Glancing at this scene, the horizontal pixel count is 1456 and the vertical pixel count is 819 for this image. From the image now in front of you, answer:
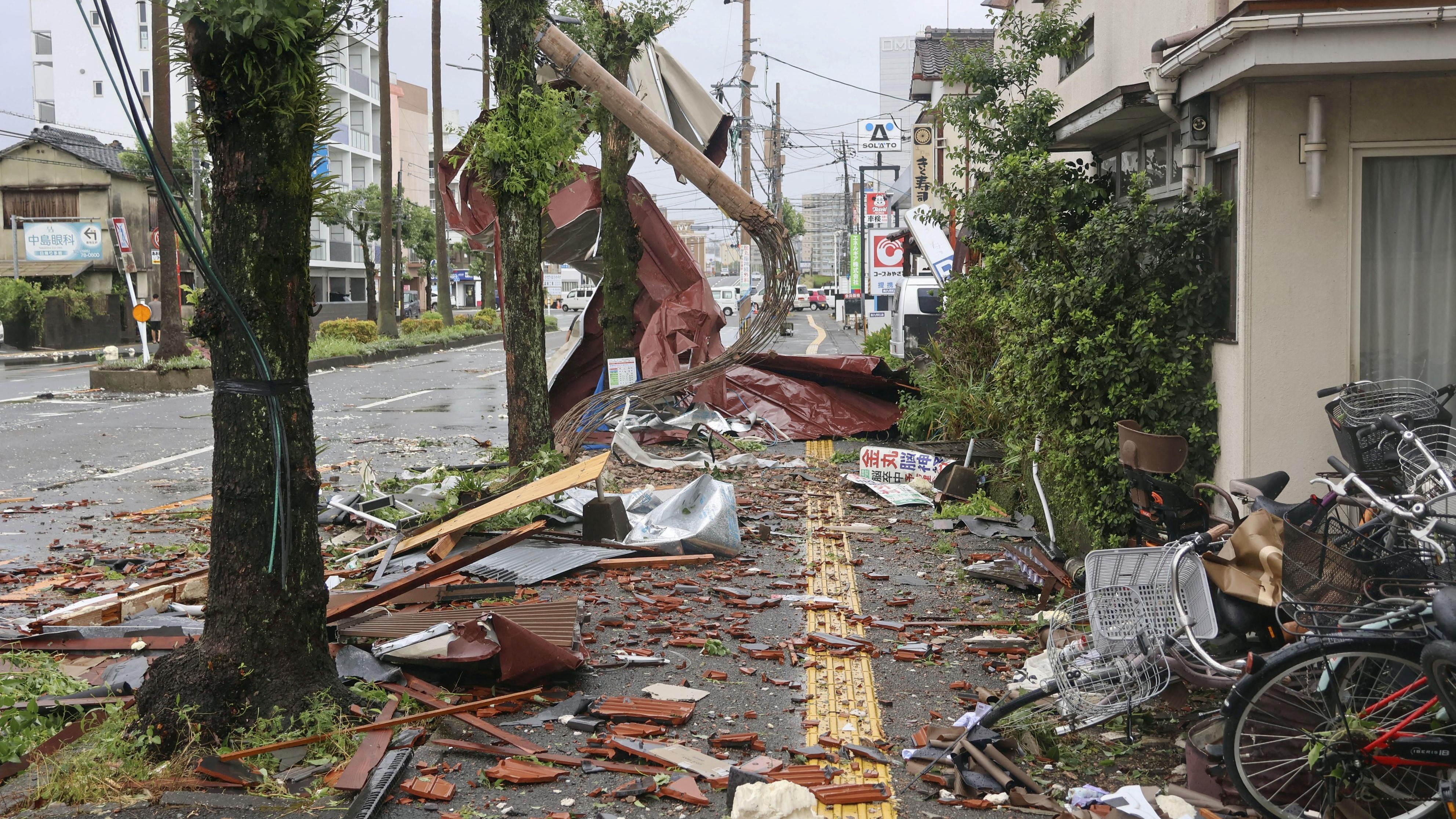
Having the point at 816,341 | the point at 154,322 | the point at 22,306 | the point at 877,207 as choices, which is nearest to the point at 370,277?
the point at 154,322

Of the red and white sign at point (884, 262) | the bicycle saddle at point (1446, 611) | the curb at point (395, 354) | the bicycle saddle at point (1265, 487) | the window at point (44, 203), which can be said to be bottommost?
the bicycle saddle at point (1446, 611)

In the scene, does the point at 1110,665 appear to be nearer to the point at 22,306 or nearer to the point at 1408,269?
the point at 1408,269

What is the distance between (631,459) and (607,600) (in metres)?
5.43

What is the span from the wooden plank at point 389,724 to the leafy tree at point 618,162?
10422 mm

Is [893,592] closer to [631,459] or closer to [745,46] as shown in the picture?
[631,459]

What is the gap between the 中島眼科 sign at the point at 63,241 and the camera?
42.5 metres

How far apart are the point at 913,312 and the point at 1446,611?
81.0 feet

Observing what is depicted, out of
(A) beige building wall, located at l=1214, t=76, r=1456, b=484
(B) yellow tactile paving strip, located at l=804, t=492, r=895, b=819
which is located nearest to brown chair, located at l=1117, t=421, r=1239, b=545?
(A) beige building wall, located at l=1214, t=76, r=1456, b=484

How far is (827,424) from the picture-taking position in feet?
50.4

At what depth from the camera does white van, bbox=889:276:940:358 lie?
26.1 m

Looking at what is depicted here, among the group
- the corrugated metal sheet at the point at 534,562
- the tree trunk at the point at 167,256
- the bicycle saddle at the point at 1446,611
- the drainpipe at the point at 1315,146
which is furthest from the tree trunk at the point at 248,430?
the tree trunk at the point at 167,256

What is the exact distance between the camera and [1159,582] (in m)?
4.81

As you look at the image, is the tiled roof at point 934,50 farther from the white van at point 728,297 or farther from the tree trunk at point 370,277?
the tree trunk at point 370,277

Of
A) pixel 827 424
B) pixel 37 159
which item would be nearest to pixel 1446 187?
pixel 827 424
